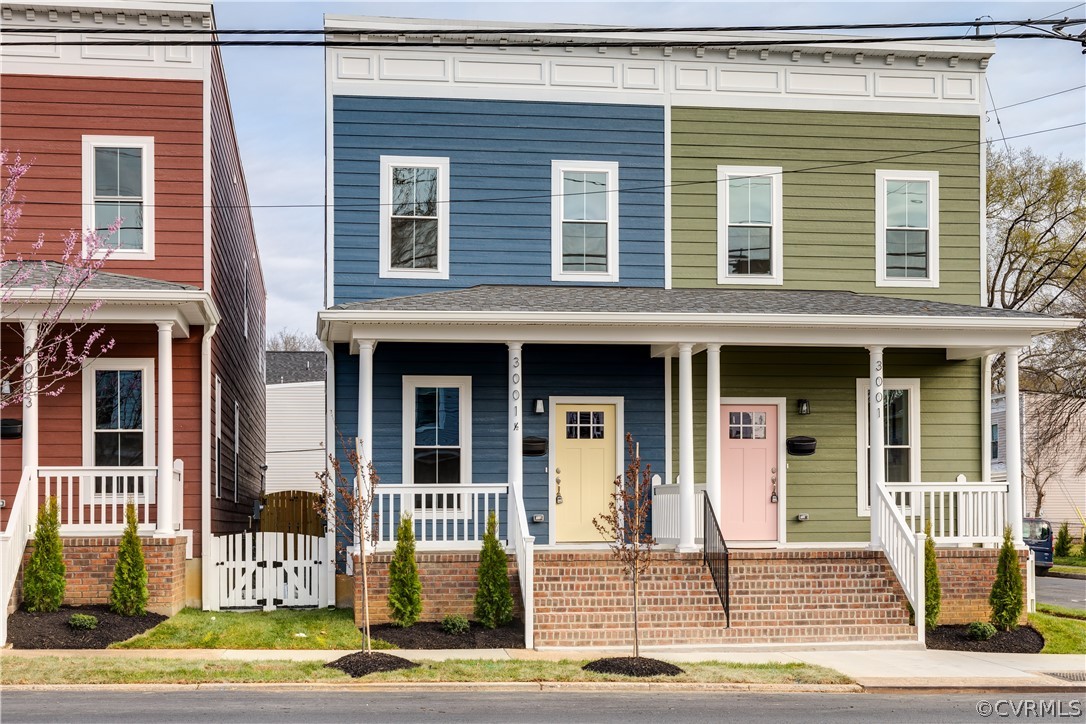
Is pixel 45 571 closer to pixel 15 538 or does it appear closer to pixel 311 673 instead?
pixel 15 538

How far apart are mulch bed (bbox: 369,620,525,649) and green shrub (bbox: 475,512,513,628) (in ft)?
0.47

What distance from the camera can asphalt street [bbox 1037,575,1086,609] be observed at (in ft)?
73.6

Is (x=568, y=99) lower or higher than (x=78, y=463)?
higher

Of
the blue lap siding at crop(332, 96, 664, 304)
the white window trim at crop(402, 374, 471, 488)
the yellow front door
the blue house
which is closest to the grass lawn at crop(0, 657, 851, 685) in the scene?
the blue house

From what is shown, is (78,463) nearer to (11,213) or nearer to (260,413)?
(11,213)

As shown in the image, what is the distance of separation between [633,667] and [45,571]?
23.4ft

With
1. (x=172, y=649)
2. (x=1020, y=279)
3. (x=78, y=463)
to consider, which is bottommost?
(x=172, y=649)

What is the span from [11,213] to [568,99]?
8.79 metres

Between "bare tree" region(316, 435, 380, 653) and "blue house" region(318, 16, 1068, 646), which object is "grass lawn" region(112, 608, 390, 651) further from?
"blue house" region(318, 16, 1068, 646)

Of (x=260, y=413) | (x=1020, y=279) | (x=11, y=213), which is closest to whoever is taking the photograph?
(x=11, y=213)

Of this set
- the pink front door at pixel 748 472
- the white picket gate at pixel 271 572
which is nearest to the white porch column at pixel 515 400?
the white picket gate at pixel 271 572

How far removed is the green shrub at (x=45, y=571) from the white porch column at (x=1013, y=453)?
12214 millimetres

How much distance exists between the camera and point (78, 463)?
15984 millimetres

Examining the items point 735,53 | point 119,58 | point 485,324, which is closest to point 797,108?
point 735,53
